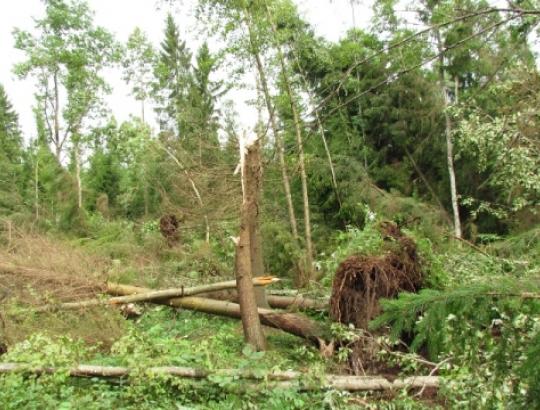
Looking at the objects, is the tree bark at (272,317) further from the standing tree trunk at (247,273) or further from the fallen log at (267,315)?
the standing tree trunk at (247,273)

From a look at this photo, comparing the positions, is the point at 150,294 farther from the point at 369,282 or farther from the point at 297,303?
the point at 369,282

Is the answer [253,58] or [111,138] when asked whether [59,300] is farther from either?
[111,138]

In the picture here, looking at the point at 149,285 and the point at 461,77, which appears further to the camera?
the point at 461,77

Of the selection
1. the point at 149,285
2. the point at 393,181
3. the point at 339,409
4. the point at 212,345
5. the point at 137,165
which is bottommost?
the point at 339,409

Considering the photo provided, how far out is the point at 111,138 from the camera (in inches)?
1027

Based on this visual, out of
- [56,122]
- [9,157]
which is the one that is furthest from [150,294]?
[9,157]

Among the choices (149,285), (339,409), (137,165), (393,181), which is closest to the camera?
(339,409)

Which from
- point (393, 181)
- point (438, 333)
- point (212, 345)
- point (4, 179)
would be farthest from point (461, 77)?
point (4, 179)

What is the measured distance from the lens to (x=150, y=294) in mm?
8016

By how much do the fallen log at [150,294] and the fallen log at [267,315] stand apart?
0.15 meters

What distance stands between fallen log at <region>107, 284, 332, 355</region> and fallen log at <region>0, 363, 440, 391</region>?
1208mm

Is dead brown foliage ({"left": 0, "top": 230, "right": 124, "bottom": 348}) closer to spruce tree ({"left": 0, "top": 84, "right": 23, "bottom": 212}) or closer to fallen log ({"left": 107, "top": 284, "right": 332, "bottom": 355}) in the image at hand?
fallen log ({"left": 107, "top": 284, "right": 332, "bottom": 355})

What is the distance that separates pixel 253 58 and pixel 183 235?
564 centimetres

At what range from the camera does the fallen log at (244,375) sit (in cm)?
461
